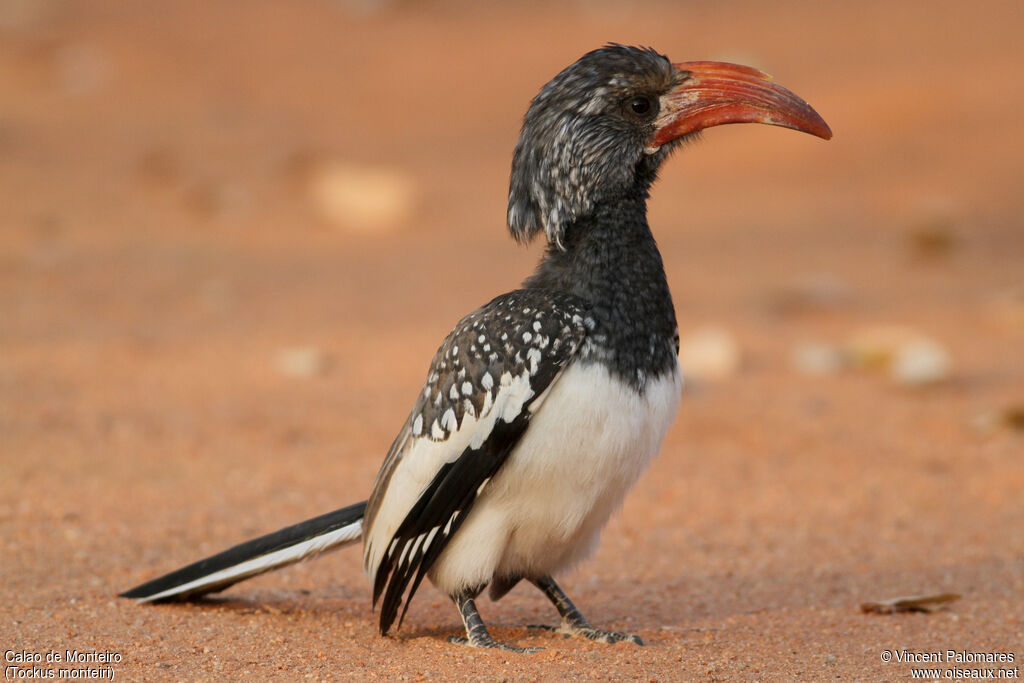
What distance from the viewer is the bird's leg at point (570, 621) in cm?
401

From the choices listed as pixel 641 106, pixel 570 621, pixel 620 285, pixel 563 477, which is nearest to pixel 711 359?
pixel 570 621

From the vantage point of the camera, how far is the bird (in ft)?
12.0

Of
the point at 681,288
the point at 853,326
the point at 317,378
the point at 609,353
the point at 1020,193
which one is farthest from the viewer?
the point at 1020,193

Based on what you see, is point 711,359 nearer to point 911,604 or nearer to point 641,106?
point 911,604

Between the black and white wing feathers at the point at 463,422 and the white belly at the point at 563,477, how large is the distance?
60 mm

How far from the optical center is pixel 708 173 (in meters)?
14.0

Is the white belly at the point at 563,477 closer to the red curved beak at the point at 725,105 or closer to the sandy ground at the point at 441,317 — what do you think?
the sandy ground at the point at 441,317

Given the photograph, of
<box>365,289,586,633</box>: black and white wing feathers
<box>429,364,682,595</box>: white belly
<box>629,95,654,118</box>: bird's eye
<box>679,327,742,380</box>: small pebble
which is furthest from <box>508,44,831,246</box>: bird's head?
<box>679,327,742,380</box>: small pebble

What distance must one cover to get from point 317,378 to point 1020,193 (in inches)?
330

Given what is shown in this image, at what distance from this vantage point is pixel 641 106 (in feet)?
13.0

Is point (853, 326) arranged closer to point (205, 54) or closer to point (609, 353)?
point (609, 353)

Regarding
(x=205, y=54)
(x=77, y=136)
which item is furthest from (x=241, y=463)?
(x=205, y=54)

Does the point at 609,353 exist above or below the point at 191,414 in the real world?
above

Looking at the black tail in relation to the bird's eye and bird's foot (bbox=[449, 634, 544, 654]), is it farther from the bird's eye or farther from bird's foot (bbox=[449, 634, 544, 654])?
the bird's eye
